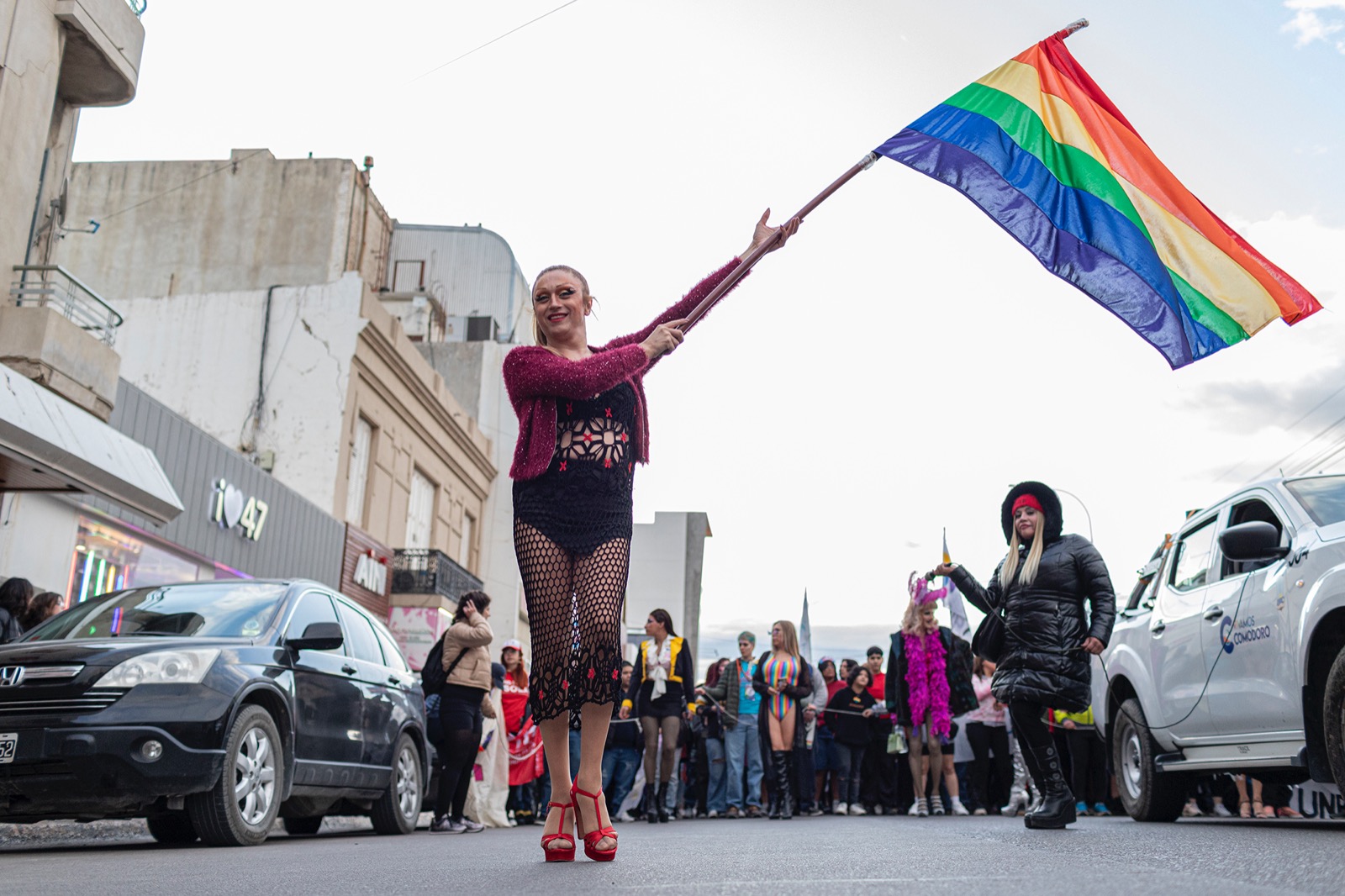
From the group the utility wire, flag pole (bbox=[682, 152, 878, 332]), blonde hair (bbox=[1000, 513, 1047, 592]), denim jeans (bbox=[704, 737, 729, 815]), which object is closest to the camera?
flag pole (bbox=[682, 152, 878, 332])

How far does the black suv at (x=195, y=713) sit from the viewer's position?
21.7ft

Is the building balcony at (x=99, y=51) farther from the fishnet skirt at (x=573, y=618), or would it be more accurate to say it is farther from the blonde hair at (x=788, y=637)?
the fishnet skirt at (x=573, y=618)

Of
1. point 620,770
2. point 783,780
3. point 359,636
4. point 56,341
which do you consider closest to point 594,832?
point 359,636

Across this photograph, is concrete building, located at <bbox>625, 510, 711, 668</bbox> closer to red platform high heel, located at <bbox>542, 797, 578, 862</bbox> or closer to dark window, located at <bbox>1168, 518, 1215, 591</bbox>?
dark window, located at <bbox>1168, 518, 1215, 591</bbox>

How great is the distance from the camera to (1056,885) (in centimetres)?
302

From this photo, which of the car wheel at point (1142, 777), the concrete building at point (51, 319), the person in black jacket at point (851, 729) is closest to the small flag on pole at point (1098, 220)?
the car wheel at point (1142, 777)

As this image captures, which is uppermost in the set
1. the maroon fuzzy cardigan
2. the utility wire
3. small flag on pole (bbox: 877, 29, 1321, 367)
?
the utility wire

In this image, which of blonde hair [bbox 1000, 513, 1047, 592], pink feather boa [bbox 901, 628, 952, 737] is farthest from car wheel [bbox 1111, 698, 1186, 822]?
pink feather boa [bbox 901, 628, 952, 737]

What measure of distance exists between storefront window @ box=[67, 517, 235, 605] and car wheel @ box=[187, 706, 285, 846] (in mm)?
7975

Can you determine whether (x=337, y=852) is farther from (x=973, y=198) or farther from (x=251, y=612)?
(x=973, y=198)

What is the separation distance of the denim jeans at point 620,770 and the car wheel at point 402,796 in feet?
13.6

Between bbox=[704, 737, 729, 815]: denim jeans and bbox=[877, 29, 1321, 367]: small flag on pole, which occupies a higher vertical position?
bbox=[877, 29, 1321, 367]: small flag on pole

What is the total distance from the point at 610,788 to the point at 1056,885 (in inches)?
471

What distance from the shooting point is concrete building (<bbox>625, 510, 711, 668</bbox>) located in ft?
186
